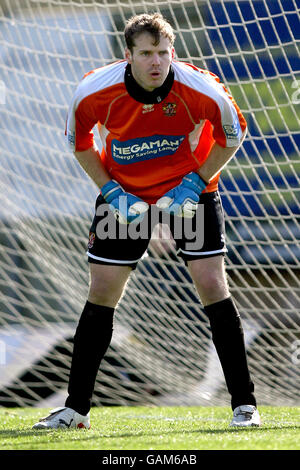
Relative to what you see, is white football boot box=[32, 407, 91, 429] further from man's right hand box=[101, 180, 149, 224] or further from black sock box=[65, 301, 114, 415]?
man's right hand box=[101, 180, 149, 224]

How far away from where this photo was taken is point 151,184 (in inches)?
88.0

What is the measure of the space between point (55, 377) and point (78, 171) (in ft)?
3.70

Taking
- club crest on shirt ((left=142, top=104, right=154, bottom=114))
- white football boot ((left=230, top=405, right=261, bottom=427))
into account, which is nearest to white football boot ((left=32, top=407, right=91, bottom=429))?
white football boot ((left=230, top=405, right=261, bottom=427))

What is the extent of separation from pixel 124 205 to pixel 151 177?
136 millimetres

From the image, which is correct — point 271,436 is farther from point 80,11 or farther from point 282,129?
point 80,11

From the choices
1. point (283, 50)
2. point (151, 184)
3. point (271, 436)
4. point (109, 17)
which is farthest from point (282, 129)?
point (271, 436)

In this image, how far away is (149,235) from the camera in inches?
87.9

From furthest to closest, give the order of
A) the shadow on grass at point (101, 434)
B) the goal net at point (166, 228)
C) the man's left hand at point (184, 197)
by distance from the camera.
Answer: the goal net at point (166, 228) < the man's left hand at point (184, 197) < the shadow on grass at point (101, 434)

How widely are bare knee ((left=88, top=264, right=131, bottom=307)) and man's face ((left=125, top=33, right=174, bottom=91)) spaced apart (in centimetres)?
53

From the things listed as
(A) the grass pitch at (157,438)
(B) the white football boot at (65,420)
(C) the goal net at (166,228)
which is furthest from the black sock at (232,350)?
(C) the goal net at (166,228)

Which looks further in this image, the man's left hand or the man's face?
the man's left hand

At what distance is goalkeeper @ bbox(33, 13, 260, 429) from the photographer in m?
2.14

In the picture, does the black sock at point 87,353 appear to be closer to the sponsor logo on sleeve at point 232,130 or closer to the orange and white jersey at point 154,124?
the orange and white jersey at point 154,124

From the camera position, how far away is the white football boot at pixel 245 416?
2.16m
